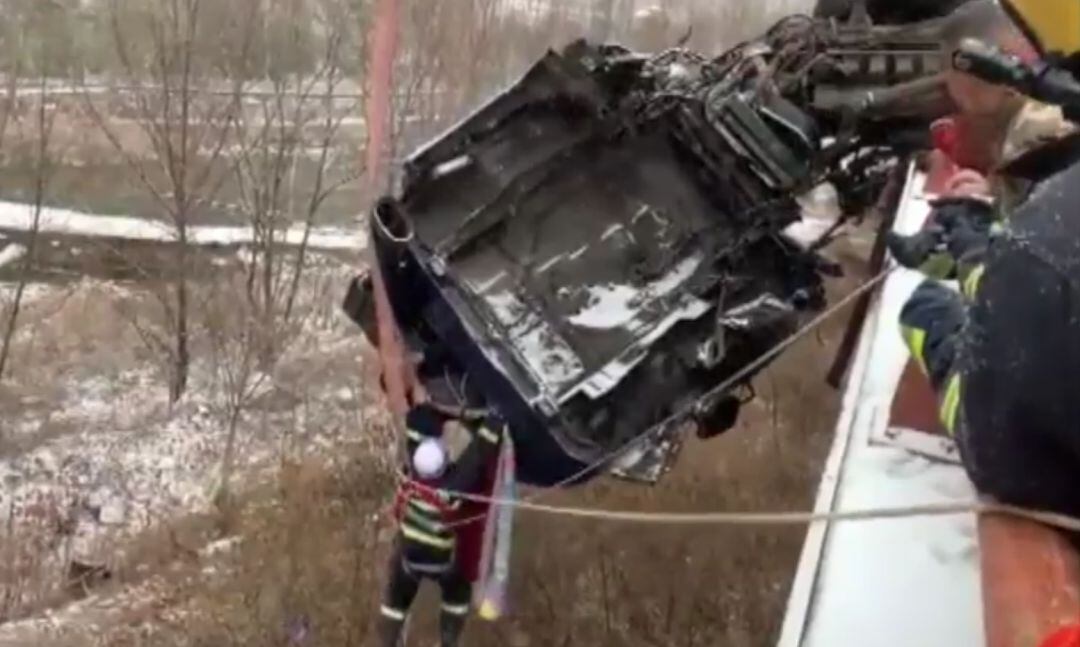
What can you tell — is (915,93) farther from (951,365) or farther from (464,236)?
(951,365)

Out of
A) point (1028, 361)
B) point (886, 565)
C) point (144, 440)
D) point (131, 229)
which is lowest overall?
point (131, 229)

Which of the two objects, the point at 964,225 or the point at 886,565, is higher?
the point at 964,225

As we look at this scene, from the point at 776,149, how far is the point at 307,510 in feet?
12.0

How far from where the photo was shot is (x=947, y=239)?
2.03m

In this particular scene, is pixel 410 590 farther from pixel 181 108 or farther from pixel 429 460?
pixel 181 108

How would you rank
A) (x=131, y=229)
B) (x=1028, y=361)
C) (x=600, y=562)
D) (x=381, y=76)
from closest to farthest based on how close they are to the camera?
(x=1028, y=361), (x=381, y=76), (x=600, y=562), (x=131, y=229)

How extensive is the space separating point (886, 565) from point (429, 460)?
96 cm

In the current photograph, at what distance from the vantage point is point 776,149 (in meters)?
3.00

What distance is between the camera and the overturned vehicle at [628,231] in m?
2.88

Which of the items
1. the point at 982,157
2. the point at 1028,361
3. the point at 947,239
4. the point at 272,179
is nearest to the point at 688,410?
the point at 982,157

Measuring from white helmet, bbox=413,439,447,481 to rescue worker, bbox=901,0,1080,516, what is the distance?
1.71 metres

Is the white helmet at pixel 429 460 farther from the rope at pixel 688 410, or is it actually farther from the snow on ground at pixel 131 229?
the snow on ground at pixel 131 229

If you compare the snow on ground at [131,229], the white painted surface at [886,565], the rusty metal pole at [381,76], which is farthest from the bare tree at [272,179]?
the white painted surface at [886,565]

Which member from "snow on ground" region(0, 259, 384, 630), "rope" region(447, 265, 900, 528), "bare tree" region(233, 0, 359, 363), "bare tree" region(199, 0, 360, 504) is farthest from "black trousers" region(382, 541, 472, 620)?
"bare tree" region(233, 0, 359, 363)
